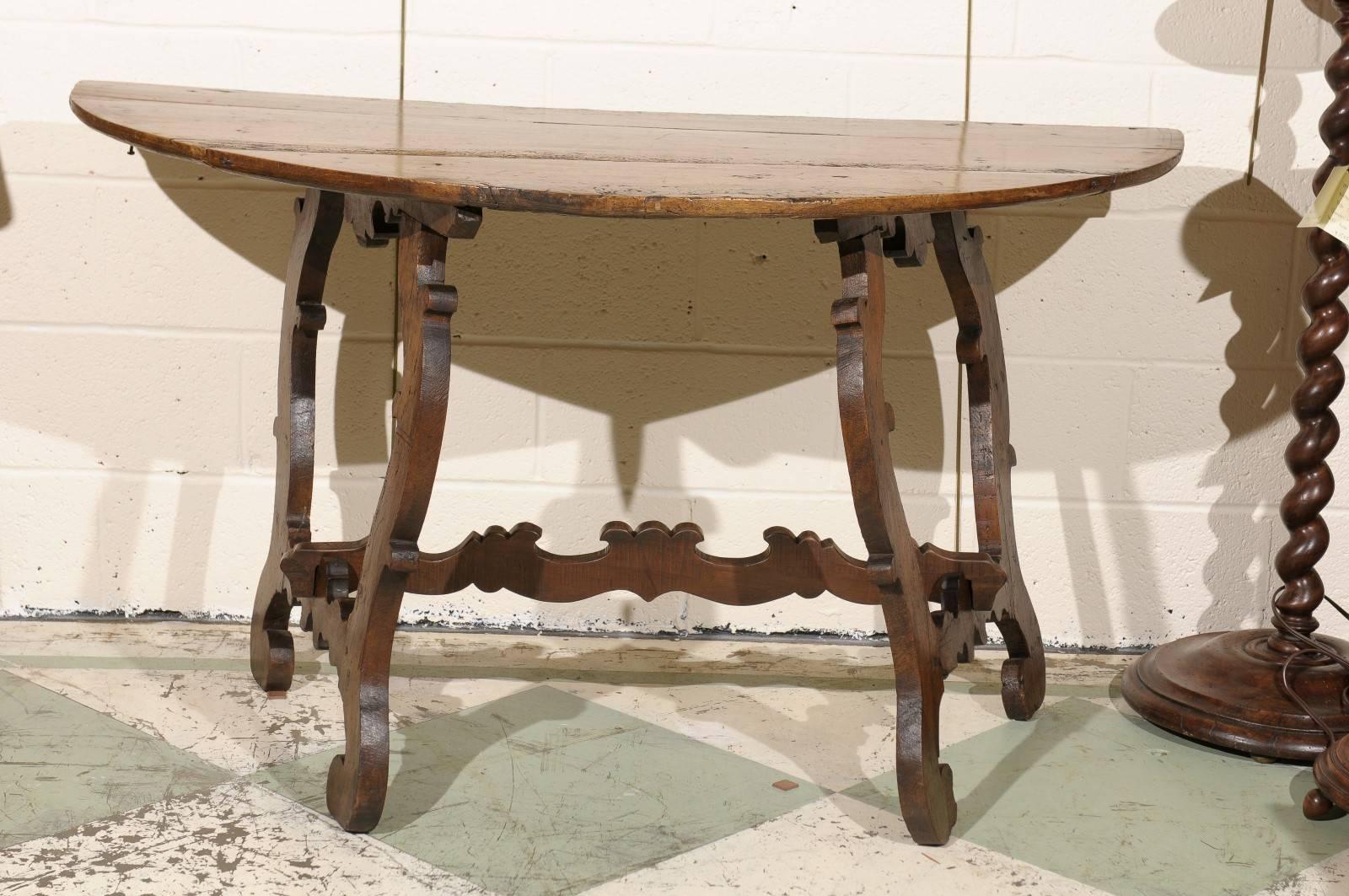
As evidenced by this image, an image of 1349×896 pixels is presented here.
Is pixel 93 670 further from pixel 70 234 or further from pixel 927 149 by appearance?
pixel 927 149

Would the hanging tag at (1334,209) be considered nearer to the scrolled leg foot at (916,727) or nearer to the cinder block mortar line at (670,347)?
the cinder block mortar line at (670,347)

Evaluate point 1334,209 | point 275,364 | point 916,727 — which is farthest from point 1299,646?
point 275,364

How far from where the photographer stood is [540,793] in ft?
6.30

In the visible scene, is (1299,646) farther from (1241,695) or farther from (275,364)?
(275,364)

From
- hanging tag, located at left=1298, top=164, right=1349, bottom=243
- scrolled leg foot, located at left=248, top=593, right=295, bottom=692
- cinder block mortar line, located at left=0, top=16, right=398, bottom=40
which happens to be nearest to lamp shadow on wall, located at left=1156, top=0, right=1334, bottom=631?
hanging tag, located at left=1298, top=164, right=1349, bottom=243

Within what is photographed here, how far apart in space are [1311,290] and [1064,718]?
0.72m

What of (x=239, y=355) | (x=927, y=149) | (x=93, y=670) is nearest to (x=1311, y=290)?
(x=927, y=149)

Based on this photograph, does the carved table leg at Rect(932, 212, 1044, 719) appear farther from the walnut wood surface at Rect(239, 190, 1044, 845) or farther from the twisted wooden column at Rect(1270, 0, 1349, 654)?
the twisted wooden column at Rect(1270, 0, 1349, 654)

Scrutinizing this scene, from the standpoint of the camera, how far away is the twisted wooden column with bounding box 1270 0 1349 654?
210cm

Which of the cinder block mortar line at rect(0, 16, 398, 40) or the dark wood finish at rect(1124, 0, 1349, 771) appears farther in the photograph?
the cinder block mortar line at rect(0, 16, 398, 40)

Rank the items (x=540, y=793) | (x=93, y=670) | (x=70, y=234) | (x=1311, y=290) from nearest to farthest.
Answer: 1. (x=540, y=793)
2. (x=1311, y=290)
3. (x=93, y=670)
4. (x=70, y=234)

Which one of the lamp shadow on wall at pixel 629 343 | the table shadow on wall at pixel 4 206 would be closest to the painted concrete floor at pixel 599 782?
the lamp shadow on wall at pixel 629 343

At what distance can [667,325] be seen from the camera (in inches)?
99.2

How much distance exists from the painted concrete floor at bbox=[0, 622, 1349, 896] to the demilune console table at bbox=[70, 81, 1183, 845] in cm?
9
